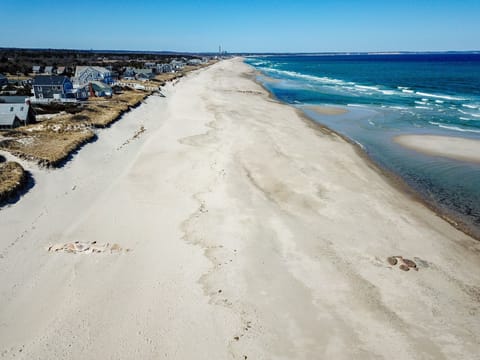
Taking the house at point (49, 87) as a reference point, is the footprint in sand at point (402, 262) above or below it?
below

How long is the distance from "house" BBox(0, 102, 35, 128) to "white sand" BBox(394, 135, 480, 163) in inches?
1383

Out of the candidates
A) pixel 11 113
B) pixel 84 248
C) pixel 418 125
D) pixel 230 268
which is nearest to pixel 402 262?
pixel 230 268

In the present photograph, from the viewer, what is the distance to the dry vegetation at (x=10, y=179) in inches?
662

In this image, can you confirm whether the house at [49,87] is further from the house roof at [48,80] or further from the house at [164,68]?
the house at [164,68]

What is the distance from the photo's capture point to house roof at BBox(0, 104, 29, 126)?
29797mm

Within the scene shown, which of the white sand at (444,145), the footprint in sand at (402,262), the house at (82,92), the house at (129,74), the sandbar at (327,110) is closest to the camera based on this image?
the footprint in sand at (402,262)

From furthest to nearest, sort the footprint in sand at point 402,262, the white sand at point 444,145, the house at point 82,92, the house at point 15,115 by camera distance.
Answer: the house at point 82,92 → the house at point 15,115 → the white sand at point 444,145 → the footprint in sand at point 402,262

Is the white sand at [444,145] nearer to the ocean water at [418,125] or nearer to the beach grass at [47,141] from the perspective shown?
the ocean water at [418,125]

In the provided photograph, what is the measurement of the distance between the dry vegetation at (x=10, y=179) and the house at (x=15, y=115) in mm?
12066

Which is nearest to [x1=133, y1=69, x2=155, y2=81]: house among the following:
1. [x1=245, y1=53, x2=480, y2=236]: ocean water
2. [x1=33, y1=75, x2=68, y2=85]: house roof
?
[x1=245, y1=53, x2=480, y2=236]: ocean water

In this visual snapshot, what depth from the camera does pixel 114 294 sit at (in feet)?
38.6

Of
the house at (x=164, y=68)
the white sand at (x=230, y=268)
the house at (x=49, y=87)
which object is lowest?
the white sand at (x=230, y=268)

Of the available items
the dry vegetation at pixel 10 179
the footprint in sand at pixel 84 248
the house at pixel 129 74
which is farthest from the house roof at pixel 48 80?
the footprint in sand at pixel 84 248

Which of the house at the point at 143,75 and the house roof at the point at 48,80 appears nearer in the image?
the house roof at the point at 48,80
